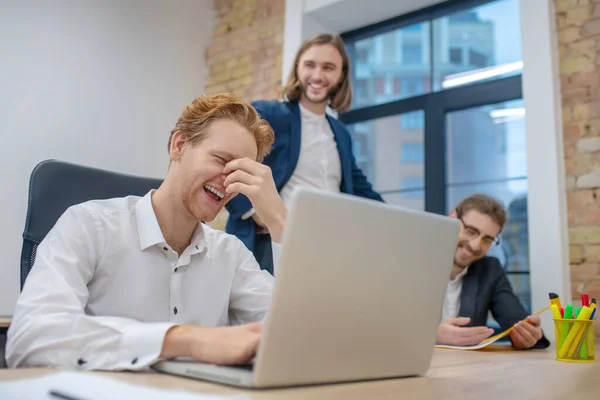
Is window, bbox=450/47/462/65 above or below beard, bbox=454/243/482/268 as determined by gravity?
above

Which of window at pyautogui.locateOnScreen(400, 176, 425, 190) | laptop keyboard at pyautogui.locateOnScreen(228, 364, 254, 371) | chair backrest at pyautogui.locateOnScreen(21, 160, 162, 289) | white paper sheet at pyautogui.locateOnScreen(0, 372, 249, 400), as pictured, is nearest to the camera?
white paper sheet at pyautogui.locateOnScreen(0, 372, 249, 400)

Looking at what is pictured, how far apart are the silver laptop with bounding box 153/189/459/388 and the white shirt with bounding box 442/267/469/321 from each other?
129 centimetres

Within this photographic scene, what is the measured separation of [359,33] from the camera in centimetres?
360

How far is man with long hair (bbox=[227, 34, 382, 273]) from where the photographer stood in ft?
6.95

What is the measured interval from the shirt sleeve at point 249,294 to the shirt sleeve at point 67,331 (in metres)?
0.37

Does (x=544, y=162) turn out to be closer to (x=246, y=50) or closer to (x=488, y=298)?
(x=488, y=298)

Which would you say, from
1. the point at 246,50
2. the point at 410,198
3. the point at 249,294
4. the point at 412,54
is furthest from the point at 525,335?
the point at 246,50

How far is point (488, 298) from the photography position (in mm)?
1971

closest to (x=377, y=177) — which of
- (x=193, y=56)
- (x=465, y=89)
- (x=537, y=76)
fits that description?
(x=465, y=89)

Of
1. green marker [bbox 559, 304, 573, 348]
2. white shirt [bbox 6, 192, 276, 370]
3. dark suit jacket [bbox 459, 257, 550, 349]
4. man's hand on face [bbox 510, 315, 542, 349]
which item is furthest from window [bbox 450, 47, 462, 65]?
white shirt [bbox 6, 192, 276, 370]

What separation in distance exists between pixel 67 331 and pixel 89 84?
2968 mm

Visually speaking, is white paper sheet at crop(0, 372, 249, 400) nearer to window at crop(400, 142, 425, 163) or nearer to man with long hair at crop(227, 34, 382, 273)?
man with long hair at crop(227, 34, 382, 273)

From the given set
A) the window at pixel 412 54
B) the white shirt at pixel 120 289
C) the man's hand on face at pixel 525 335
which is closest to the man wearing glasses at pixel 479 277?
the man's hand on face at pixel 525 335

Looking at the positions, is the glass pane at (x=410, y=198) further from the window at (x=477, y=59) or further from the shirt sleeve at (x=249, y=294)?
the shirt sleeve at (x=249, y=294)
